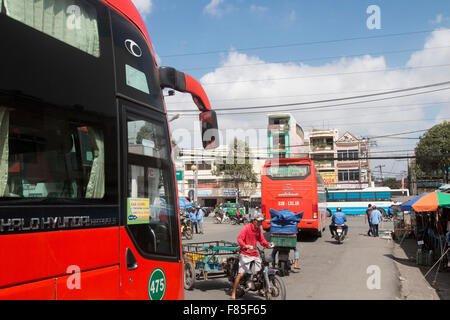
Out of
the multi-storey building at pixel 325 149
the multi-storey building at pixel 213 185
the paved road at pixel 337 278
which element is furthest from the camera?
the multi-storey building at pixel 325 149

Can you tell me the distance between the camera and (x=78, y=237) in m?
2.81

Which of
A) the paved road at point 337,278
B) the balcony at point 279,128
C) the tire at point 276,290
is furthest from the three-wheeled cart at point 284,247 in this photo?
the balcony at point 279,128

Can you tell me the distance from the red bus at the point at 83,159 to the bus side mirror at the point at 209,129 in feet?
2.44

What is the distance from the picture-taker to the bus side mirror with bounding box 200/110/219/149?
4.72m

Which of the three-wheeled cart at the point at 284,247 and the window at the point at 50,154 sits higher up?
the window at the point at 50,154

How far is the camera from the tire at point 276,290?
7.05 m

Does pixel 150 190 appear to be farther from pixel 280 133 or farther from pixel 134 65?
pixel 280 133

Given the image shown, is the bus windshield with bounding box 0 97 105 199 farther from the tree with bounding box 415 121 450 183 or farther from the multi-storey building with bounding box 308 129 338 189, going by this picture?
the multi-storey building with bounding box 308 129 338 189

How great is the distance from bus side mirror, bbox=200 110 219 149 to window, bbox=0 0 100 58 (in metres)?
1.81

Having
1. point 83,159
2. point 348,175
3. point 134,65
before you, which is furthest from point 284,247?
point 348,175

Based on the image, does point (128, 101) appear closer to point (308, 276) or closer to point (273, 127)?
point (308, 276)

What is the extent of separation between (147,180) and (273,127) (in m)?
55.8

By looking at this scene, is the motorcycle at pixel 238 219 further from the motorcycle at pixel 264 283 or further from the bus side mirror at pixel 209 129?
the bus side mirror at pixel 209 129

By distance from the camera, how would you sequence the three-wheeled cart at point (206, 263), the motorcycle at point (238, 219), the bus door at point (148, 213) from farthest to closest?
the motorcycle at point (238, 219) → the three-wheeled cart at point (206, 263) → the bus door at point (148, 213)
